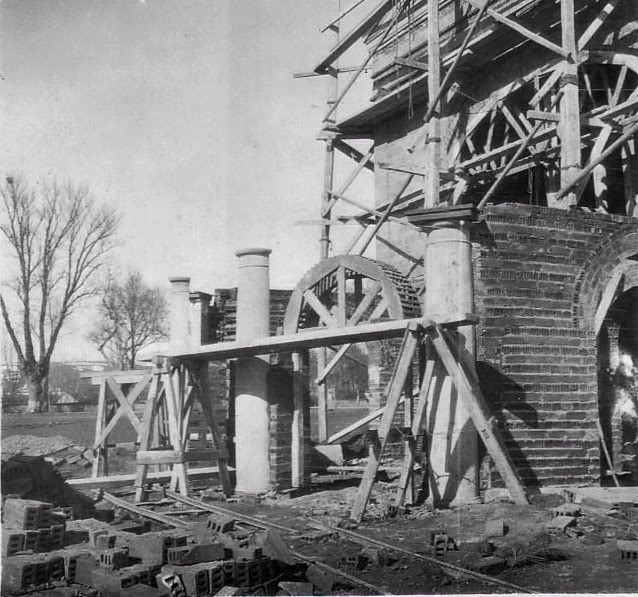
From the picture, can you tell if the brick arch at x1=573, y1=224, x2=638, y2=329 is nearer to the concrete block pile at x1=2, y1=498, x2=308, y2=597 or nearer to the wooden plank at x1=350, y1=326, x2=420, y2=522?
the wooden plank at x1=350, y1=326, x2=420, y2=522

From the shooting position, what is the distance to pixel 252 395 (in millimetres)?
11531

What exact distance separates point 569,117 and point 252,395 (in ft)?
21.4

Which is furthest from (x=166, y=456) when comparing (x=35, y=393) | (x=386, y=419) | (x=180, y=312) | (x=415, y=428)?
(x=35, y=393)

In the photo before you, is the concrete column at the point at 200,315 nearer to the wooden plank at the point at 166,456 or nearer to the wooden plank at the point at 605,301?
the wooden plank at the point at 166,456

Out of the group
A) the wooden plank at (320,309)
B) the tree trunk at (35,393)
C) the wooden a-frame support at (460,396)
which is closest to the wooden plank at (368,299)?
the wooden plank at (320,309)

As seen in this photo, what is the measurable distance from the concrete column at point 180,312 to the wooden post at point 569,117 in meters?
6.67

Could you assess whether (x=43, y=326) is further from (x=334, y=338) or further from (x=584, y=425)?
(x=584, y=425)

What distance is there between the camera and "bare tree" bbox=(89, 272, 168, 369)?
4100cm

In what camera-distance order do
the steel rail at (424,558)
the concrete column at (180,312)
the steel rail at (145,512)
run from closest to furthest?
the steel rail at (424,558) < the steel rail at (145,512) < the concrete column at (180,312)

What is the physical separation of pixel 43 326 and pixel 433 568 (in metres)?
22.1

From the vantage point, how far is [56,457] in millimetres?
18484

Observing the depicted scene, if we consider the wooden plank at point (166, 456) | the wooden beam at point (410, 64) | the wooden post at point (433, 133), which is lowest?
the wooden plank at point (166, 456)

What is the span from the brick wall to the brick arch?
0.07 ft

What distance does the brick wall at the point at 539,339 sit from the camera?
9.28 metres
